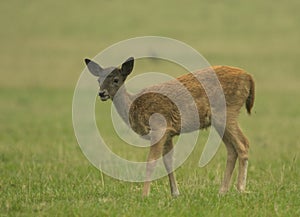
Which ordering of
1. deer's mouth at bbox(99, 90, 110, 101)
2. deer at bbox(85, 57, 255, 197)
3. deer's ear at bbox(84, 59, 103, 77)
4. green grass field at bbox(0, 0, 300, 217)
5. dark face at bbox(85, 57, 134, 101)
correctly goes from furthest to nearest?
deer's ear at bbox(84, 59, 103, 77)
dark face at bbox(85, 57, 134, 101)
deer's mouth at bbox(99, 90, 110, 101)
deer at bbox(85, 57, 255, 197)
green grass field at bbox(0, 0, 300, 217)

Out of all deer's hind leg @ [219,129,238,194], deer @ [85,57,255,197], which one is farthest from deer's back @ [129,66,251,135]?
deer's hind leg @ [219,129,238,194]

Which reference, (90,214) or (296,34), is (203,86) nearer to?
(90,214)

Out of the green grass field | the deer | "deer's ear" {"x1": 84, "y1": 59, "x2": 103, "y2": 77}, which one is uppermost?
"deer's ear" {"x1": 84, "y1": 59, "x2": 103, "y2": 77}

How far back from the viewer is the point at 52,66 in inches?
1431

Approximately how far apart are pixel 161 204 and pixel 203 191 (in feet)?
3.45

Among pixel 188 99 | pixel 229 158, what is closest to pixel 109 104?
pixel 229 158

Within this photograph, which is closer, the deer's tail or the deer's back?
the deer's back

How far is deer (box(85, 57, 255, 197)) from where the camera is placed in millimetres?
8758

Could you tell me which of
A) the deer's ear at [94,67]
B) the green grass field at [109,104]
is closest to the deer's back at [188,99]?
the deer's ear at [94,67]

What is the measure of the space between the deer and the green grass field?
0.48 metres

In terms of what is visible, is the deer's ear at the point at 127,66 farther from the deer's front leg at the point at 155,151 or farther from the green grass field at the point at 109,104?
the green grass field at the point at 109,104

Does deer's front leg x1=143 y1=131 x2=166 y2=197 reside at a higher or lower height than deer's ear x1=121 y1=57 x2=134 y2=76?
lower

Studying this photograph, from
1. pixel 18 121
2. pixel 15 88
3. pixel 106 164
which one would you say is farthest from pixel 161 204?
pixel 15 88

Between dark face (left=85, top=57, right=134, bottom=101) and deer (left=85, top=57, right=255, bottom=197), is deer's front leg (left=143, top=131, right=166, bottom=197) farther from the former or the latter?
dark face (left=85, top=57, right=134, bottom=101)
